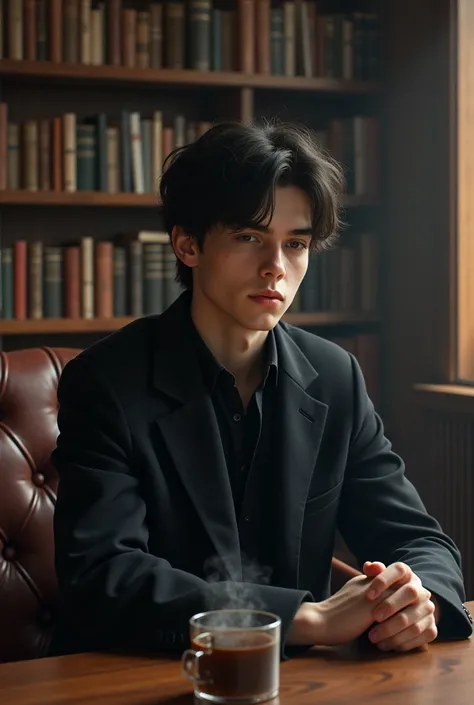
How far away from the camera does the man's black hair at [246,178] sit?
5.57ft

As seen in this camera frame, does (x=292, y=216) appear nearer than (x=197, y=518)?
No

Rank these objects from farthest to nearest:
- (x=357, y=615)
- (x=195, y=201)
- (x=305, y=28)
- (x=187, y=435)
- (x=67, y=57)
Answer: (x=305, y=28), (x=67, y=57), (x=195, y=201), (x=187, y=435), (x=357, y=615)

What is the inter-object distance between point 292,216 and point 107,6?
2.11 m

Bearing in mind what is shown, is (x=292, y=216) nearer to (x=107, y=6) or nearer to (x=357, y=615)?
(x=357, y=615)

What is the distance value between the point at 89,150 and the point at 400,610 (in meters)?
2.50

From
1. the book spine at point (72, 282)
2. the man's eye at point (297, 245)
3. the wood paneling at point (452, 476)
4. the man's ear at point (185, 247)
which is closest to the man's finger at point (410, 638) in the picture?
the man's eye at point (297, 245)

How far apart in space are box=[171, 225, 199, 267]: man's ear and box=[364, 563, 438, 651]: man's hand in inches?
26.7

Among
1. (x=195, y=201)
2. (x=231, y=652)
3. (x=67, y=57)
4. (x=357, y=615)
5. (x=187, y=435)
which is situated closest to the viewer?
(x=231, y=652)

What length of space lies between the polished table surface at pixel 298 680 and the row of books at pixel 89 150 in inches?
96.6

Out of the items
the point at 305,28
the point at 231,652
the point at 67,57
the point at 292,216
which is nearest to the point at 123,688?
the point at 231,652

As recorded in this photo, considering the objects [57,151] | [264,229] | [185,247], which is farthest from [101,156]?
[264,229]

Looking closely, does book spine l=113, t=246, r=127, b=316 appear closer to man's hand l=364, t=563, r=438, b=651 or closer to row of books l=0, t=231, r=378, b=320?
row of books l=0, t=231, r=378, b=320

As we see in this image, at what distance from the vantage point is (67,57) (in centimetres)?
345

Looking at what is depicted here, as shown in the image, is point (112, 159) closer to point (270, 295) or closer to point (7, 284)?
point (7, 284)
